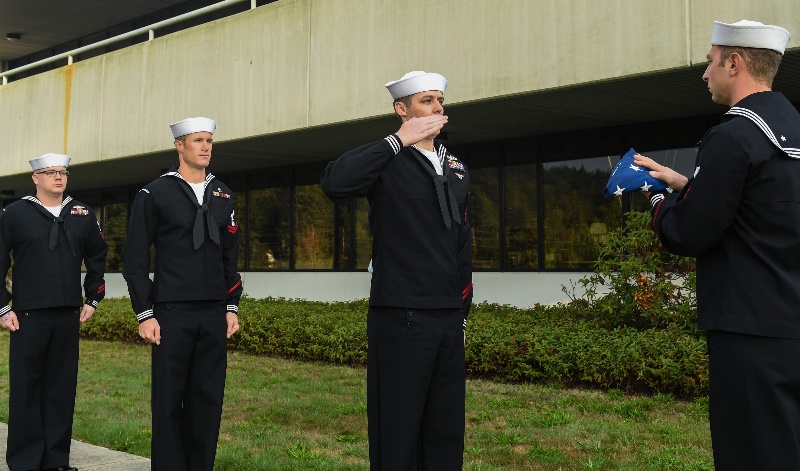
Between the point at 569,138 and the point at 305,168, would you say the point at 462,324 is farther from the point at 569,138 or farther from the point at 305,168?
the point at 305,168

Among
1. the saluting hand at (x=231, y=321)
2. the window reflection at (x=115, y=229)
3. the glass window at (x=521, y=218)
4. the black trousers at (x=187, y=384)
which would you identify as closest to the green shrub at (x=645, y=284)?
the glass window at (x=521, y=218)

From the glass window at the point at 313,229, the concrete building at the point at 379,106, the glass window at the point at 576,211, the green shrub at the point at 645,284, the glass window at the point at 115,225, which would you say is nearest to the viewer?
the green shrub at the point at 645,284

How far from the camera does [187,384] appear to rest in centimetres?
513

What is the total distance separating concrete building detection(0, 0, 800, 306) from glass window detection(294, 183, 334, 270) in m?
0.04

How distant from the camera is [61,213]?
20.8ft

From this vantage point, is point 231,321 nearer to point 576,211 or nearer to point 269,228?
point 576,211

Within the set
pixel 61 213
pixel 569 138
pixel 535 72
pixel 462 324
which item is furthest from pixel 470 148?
pixel 462 324

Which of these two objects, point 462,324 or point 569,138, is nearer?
point 462,324

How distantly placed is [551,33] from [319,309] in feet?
20.9

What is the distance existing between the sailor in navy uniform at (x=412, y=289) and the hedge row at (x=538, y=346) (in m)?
4.98

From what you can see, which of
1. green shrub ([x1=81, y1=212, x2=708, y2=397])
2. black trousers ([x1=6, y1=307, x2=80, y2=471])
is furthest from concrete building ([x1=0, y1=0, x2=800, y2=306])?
black trousers ([x1=6, y1=307, x2=80, y2=471])

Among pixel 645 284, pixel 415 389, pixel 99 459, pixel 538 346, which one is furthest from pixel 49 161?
pixel 645 284

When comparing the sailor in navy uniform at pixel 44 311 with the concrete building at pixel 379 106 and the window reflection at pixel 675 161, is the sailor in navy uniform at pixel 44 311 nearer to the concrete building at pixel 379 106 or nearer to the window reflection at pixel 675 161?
the concrete building at pixel 379 106

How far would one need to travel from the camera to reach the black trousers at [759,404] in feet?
10.00
